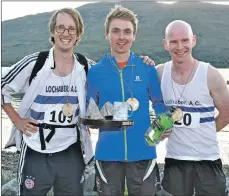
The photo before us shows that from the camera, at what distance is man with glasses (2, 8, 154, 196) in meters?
3.75

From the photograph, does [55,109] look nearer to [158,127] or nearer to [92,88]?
[92,88]

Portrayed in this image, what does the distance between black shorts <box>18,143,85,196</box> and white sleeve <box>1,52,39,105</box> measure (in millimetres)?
543

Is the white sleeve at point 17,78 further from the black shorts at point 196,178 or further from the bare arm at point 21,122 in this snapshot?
the black shorts at point 196,178

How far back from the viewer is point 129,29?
3.80 m

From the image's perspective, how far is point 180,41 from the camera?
152 inches

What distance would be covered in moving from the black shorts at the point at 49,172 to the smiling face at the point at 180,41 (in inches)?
54.1

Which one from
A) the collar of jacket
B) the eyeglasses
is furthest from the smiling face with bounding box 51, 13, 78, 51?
the collar of jacket

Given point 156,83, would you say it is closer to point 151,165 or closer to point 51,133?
point 151,165

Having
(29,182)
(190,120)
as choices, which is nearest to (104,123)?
(190,120)

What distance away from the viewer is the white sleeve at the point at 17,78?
3.71 metres

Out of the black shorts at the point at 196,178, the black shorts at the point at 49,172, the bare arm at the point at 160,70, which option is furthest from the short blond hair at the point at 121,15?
the black shorts at the point at 196,178

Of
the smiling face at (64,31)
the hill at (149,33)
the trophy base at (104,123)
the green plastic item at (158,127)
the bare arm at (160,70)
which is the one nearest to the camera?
the trophy base at (104,123)

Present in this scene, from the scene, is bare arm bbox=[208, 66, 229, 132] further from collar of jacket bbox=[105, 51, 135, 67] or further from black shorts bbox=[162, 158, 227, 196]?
collar of jacket bbox=[105, 51, 135, 67]

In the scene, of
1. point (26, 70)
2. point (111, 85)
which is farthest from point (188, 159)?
point (26, 70)
